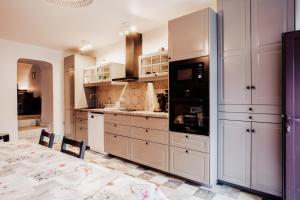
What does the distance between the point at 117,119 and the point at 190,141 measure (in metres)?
1.53

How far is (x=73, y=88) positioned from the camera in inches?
182

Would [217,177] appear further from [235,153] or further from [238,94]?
[238,94]

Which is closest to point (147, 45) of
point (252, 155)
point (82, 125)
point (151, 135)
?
point (151, 135)

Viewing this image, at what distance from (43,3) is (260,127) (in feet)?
10.7

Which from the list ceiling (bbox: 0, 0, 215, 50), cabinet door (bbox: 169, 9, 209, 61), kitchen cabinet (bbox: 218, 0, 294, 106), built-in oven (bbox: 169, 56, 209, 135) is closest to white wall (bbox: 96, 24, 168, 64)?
ceiling (bbox: 0, 0, 215, 50)

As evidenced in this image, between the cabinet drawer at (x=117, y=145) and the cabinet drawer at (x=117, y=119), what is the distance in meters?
0.27

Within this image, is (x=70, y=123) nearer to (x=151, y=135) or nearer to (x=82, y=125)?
(x=82, y=125)

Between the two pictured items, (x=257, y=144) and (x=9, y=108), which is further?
Answer: (x=9, y=108)

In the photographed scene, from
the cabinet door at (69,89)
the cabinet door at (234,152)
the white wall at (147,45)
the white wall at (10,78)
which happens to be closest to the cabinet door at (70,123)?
the cabinet door at (69,89)

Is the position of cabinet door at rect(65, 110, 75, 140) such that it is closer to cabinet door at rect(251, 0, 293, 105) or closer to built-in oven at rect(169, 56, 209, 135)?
built-in oven at rect(169, 56, 209, 135)

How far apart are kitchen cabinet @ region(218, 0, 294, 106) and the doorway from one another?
14.5ft

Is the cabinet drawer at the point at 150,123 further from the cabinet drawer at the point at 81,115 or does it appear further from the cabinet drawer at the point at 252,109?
the cabinet drawer at the point at 81,115

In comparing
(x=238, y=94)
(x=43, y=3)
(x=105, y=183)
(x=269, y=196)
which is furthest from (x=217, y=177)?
(x=43, y=3)

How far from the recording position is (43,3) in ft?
8.54
